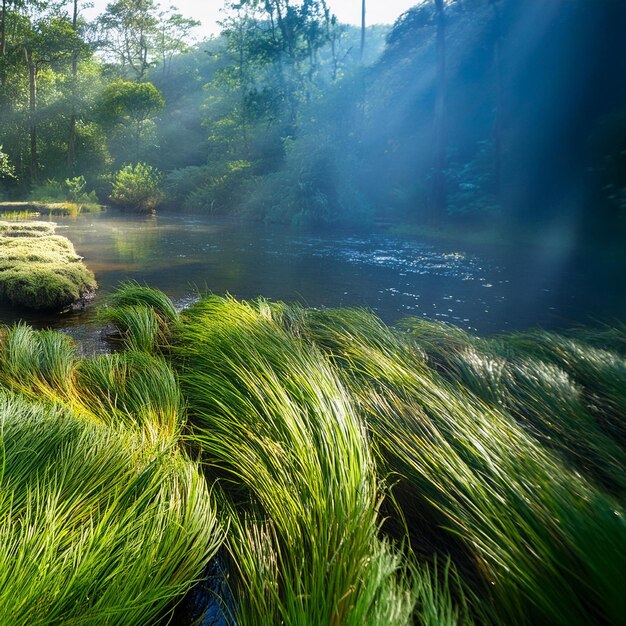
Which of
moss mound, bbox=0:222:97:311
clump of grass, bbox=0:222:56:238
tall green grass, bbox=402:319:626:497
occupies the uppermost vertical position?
clump of grass, bbox=0:222:56:238

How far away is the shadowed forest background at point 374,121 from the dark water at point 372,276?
3137 mm

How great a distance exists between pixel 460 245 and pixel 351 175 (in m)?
7.01

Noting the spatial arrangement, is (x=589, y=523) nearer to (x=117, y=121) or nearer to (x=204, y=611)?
(x=204, y=611)

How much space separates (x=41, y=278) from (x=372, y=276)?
4743mm

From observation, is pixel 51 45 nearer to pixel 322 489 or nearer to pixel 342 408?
pixel 342 408

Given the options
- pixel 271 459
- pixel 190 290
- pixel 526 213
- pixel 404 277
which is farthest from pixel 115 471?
pixel 526 213

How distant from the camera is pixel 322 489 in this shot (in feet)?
4.47

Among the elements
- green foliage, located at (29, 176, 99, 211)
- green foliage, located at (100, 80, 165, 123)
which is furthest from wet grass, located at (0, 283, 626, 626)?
green foliage, located at (100, 80, 165, 123)

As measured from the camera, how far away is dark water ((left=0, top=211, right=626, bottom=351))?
5301mm

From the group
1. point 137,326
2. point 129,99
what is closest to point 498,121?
point 137,326

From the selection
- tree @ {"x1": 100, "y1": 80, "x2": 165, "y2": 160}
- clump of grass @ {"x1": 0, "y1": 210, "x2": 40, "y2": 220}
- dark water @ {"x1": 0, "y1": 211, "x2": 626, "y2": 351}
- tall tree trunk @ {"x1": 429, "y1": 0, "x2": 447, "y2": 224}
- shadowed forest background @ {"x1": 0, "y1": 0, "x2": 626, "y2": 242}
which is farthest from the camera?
tree @ {"x1": 100, "y1": 80, "x2": 165, "y2": 160}

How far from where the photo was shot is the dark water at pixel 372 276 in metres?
5.30

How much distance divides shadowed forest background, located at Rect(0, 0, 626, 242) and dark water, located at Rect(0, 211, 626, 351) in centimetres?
314

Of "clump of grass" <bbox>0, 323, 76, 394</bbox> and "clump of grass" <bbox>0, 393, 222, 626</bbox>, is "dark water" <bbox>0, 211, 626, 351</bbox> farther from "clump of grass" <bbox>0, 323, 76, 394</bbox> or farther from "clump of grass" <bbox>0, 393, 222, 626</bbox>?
"clump of grass" <bbox>0, 393, 222, 626</bbox>
